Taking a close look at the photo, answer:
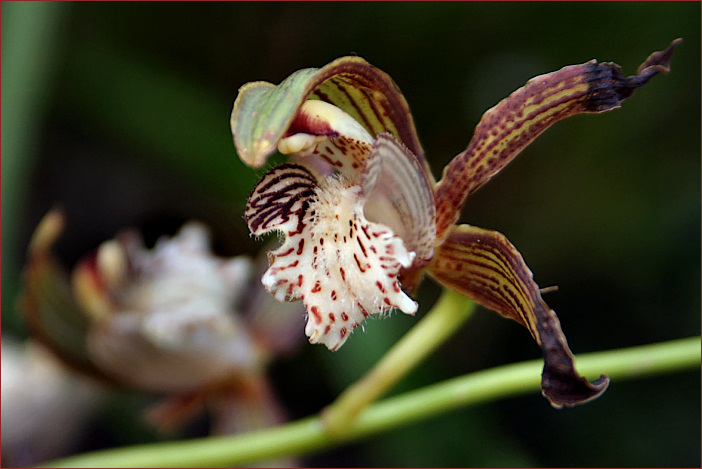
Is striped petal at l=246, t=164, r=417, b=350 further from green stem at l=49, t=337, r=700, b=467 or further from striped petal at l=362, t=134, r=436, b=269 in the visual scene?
green stem at l=49, t=337, r=700, b=467

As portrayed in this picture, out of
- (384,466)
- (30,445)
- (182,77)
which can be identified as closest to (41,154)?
(182,77)

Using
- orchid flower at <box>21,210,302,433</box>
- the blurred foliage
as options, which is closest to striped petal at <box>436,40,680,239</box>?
orchid flower at <box>21,210,302,433</box>

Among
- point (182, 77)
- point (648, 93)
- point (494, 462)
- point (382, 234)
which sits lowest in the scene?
point (494, 462)

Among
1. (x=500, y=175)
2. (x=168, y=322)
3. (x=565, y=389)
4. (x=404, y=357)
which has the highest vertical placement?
(x=565, y=389)

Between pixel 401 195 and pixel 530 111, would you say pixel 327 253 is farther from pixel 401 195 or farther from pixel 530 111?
pixel 530 111

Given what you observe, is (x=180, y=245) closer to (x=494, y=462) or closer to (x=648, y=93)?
(x=494, y=462)

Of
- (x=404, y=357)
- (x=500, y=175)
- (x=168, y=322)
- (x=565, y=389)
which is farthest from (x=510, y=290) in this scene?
(x=500, y=175)
